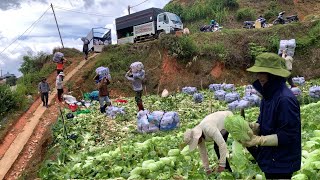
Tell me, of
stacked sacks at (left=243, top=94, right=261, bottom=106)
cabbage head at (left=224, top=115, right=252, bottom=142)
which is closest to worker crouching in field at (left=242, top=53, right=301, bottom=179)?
cabbage head at (left=224, top=115, right=252, bottom=142)

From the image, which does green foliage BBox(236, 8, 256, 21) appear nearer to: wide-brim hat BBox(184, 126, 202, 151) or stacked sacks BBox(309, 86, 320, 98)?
stacked sacks BBox(309, 86, 320, 98)

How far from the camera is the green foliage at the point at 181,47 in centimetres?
2000

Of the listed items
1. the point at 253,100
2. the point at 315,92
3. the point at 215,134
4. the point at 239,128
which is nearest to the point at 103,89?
the point at 253,100

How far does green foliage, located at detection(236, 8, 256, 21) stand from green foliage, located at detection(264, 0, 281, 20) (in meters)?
1.22


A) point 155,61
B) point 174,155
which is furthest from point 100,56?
point 174,155

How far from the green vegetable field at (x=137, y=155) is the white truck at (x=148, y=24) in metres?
14.8

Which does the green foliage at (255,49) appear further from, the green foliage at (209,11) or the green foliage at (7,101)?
the green foliage at (209,11)

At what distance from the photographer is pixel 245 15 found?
3488cm

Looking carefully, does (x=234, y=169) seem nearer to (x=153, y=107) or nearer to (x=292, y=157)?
(x=292, y=157)

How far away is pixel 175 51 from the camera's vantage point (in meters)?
20.3

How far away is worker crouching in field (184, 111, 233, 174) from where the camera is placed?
4.64 meters

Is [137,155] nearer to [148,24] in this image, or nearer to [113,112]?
[113,112]

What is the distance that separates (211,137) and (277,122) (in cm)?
158

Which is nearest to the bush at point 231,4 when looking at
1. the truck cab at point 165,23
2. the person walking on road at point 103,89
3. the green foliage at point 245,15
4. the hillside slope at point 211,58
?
the green foliage at point 245,15
